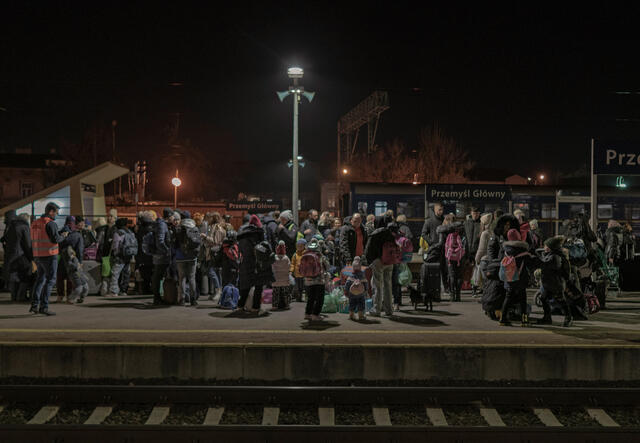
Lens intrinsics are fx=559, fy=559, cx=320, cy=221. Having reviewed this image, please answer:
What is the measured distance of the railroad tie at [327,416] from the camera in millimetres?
5969

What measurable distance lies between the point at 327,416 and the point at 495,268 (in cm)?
443

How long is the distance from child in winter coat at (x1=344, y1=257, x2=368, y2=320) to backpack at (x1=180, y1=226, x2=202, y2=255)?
3122 mm

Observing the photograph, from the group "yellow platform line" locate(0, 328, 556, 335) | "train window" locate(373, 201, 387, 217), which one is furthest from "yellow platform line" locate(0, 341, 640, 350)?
"train window" locate(373, 201, 387, 217)

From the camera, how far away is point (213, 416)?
6.07 m

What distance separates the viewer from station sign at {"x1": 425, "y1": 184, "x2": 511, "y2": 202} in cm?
1631

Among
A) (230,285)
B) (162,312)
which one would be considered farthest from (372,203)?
(162,312)

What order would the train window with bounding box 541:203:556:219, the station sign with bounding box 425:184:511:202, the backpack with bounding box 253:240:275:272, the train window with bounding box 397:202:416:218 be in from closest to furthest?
the backpack with bounding box 253:240:275:272, the station sign with bounding box 425:184:511:202, the train window with bounding box 397:202:416:218, the train window with bounding box 541:203:556:219

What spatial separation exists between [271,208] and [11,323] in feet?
32.5

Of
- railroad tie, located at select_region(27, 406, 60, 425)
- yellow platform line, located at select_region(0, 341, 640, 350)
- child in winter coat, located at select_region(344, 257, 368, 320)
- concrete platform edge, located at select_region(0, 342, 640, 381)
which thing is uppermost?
child in winter coat, located at select_region(344, 257, 368, 320)

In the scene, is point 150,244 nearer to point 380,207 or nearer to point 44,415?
point 44,415

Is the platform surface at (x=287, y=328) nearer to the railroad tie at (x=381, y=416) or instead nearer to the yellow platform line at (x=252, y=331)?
the yellow platform line at (x=252, y=331)

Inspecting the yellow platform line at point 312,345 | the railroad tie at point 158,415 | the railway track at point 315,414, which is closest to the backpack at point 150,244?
the yellow platform line at point 312,345

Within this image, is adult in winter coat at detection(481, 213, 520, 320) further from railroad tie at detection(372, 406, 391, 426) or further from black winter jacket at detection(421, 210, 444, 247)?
railroad tie at detection(372, 406, 391, 426)

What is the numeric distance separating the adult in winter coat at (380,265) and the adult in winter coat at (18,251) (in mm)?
6513
